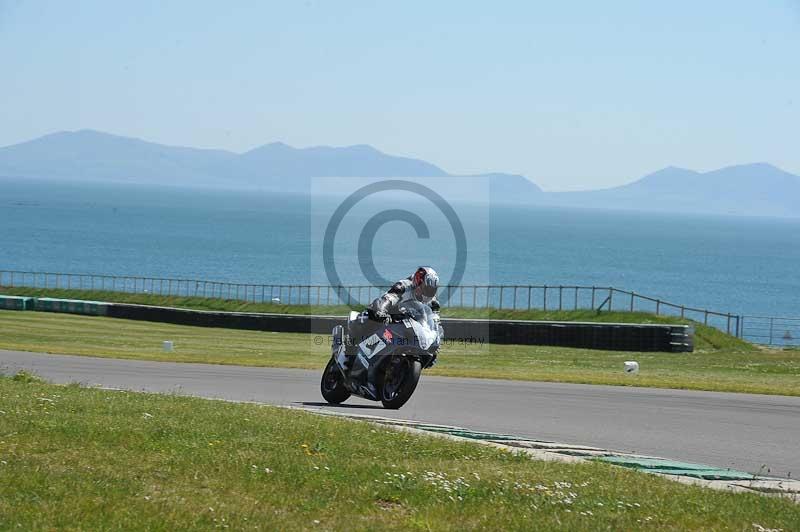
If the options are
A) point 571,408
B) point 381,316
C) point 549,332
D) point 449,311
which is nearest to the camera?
point 381,316

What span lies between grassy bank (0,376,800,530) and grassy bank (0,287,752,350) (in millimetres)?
28417

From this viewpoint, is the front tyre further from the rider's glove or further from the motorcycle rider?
the rider's glove

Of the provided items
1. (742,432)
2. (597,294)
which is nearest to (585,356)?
(742,432)

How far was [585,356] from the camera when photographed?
1313 inches

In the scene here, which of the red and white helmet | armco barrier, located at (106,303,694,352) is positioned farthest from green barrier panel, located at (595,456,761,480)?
armco barrier, located at (106,303,694,352)

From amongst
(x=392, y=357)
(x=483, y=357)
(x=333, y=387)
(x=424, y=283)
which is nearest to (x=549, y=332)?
(x=483, y=357)

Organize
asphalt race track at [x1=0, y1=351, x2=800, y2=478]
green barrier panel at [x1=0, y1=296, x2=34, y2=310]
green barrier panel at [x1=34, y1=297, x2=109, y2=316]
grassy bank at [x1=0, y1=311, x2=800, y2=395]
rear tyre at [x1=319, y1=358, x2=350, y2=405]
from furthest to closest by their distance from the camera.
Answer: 1. green barrier panel at [x1=0, y1=296, x2=34, y2=310]
2. green barrier panel at [x1=34, y1=297, x2=109, y2=316]
3. grassy bank at [x1=0, y1=311, x2=800, y2=395]
4. rear tyre at [x1=319, y1=358, x2=350, y2=405]
5. asphalt race track at [x1=0, y1=351, x2=800, y2=478]

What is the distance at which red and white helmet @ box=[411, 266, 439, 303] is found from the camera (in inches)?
611

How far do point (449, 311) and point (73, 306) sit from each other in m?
18.5

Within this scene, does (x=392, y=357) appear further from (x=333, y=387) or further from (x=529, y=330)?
(x=529, y=330)

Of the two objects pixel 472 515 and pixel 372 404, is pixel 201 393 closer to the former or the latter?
pixel 372 404

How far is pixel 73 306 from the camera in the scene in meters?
55.0

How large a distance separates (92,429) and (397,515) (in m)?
3.89

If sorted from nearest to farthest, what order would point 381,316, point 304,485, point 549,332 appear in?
point 304,485 → point 381,316 → point 549,332
